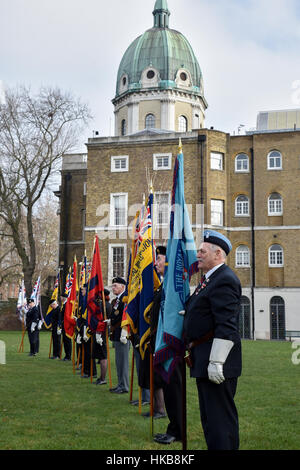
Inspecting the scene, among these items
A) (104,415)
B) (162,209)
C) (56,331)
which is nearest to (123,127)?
(162,209)

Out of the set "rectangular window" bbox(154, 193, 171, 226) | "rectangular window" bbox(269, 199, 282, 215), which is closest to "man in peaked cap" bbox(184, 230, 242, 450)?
"rectangular window" bbox(154, 193, 171, 226)

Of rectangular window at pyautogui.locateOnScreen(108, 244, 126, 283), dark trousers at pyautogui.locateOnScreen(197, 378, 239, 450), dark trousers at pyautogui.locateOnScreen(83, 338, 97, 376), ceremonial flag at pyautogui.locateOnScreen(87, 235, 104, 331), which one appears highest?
rectangular window at pyautogui.locateOnScreen(108, 244, 126, 283)

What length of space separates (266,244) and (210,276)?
40089mm

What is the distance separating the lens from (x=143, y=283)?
983 centimetres

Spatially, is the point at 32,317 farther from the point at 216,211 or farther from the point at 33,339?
the point at 216,211

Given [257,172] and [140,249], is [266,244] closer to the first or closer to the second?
[257,172]

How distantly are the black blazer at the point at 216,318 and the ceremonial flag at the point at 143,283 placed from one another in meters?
3.09

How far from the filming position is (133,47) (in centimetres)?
6119

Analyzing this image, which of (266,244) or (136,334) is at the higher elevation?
(266,244)

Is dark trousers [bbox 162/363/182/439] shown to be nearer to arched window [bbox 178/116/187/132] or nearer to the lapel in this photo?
the lapel

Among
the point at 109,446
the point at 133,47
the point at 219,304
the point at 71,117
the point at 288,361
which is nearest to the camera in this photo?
the point at 219,304

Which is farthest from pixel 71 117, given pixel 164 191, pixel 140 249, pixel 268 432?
pixel 268 432

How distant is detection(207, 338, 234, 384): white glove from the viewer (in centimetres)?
587

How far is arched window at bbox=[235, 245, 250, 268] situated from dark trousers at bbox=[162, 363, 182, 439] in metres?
38.0
